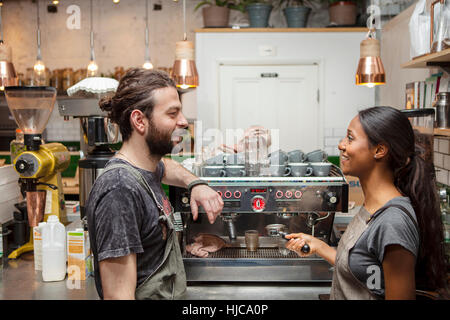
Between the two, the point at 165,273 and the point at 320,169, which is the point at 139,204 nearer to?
the point at 165,273

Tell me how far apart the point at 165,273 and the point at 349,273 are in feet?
1.53

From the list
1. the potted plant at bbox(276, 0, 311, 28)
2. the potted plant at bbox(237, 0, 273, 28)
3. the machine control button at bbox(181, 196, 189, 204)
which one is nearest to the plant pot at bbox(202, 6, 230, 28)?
the potted plant at bbox(237, 0, 273, 28)

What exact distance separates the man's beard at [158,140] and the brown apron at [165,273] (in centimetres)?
7

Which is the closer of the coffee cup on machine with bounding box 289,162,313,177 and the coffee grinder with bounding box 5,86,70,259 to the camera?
the coffee cup on machine with bounding box 289,162,313,177

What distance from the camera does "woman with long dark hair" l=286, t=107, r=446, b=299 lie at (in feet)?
3.43

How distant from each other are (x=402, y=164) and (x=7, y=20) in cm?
129

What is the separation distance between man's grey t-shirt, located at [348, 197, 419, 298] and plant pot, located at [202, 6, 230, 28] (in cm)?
373

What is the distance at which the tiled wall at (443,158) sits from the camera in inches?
103

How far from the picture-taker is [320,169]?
64.3 inches

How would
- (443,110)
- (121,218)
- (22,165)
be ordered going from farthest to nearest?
(443,110)
(22,165)
(121,218)

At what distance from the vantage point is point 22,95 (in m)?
1.84

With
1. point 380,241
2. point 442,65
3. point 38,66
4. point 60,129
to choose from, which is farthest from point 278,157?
point 60,129

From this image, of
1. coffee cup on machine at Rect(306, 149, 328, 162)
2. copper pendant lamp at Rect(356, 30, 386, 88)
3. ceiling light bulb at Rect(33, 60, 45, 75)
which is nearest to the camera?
coffee cup on machine at Rect(306, 149, 328, 162)

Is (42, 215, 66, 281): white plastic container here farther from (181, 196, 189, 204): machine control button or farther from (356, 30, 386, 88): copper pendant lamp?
(356, 30, 386, 88): copper pendant lamp
